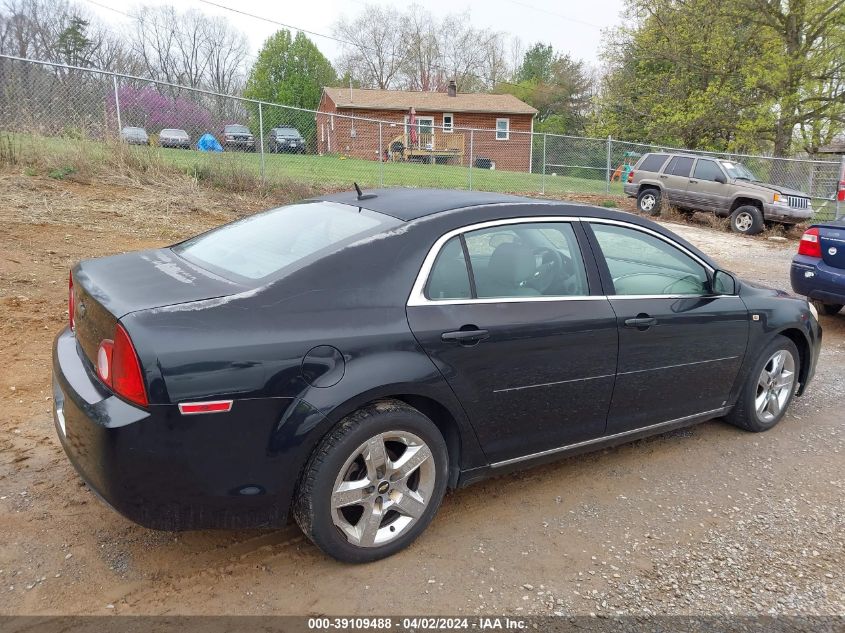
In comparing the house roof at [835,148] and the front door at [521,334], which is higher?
the house roof at [835,148]

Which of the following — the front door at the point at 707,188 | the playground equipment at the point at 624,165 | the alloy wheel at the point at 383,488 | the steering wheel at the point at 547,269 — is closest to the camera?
the alloy wheel at the point at 383,488

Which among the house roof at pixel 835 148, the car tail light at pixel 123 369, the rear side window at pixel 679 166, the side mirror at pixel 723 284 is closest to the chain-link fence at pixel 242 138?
the rear side window at pixel 679 166

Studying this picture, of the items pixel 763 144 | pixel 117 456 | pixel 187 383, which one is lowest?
pixel 117 456

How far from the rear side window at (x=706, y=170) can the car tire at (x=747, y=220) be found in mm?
1002

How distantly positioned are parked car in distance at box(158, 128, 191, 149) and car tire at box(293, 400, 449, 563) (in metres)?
10.9

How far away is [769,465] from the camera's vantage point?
395 centimetres

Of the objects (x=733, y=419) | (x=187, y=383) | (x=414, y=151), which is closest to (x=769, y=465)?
(x=733, y=419)

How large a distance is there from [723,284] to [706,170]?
13.3m

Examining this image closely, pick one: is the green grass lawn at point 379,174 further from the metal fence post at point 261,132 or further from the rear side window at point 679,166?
the rear side window at point 679,166

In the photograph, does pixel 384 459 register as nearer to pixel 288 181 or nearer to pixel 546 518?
pixel 546 518

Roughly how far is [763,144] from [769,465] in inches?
1022

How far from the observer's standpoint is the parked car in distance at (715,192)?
48.9 ft

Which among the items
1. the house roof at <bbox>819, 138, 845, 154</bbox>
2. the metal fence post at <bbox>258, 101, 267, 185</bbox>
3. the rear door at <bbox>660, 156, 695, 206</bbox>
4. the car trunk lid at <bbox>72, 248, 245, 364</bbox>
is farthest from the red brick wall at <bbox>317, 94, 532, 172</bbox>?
the car trunk lid at <bbox>72, 248, 245, 364</bbox>

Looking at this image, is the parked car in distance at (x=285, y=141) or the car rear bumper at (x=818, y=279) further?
the parked car in distance at (x=285, y=141)
